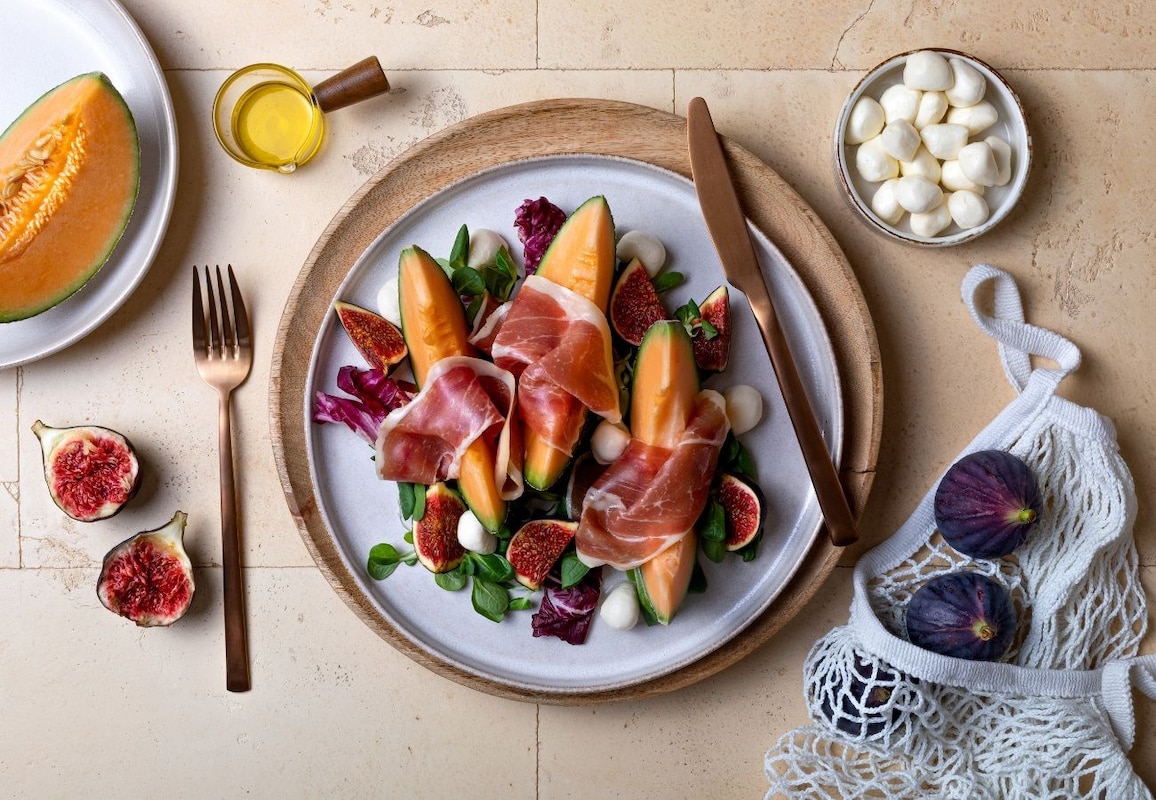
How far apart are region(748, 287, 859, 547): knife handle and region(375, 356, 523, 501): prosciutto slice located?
0.42m

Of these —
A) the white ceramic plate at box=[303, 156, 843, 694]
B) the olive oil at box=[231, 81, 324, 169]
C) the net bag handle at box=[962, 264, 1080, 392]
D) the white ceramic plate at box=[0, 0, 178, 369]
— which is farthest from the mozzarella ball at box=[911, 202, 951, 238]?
the white ceramic plate at box=[0, 0, 178, 369]

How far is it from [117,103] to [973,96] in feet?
4.69

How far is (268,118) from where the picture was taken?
1502 mm

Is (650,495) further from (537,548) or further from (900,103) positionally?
(900,103)

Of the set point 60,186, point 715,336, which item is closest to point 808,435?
A: point 715,336

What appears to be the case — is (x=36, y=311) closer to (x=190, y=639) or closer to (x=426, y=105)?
(x=190, y=639)

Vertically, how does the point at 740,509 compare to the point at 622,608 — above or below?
above

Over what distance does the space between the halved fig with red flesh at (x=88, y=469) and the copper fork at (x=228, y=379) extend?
16 cm

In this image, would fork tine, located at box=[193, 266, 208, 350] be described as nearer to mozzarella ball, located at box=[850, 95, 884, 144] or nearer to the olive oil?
the olive oil

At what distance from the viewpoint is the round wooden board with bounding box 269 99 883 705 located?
1.40 meters

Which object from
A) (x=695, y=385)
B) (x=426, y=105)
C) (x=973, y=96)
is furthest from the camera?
(x=426, y=105)

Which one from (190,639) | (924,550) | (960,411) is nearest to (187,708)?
(190,639)

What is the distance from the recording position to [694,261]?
1419mm

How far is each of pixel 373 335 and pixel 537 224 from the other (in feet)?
1.07
